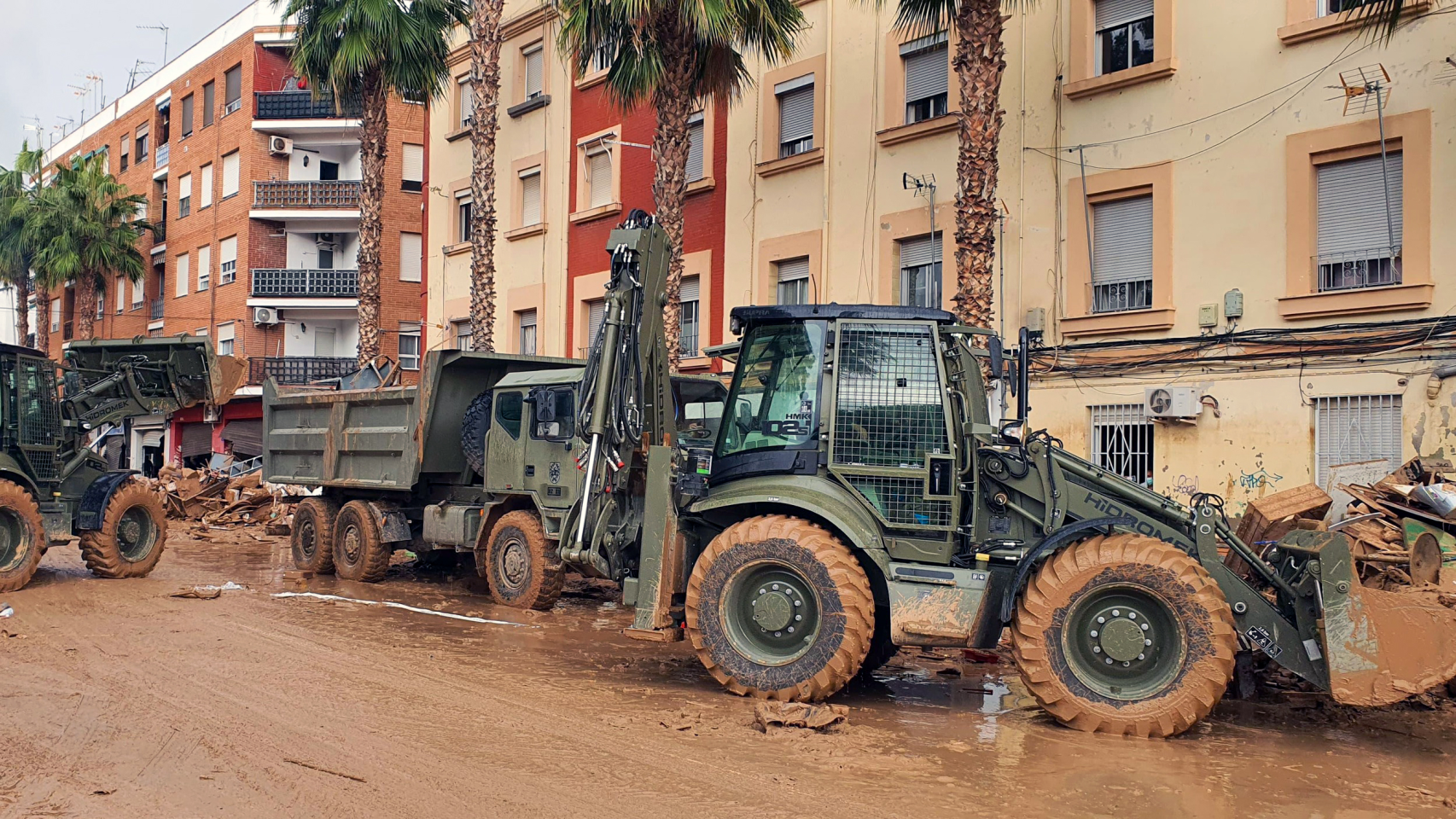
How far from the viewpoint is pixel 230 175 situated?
42.4 meters

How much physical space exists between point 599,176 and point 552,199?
1.41 metres

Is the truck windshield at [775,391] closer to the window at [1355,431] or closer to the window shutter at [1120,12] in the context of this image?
the window at [1355,431]

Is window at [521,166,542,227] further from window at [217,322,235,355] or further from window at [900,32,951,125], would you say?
window at [217,322,235,355]

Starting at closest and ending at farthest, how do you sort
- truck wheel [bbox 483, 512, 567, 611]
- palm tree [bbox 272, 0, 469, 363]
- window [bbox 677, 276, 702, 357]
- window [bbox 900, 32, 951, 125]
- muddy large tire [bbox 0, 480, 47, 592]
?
truck wheel [bbox 483, 512, 567, 611] < muddy large tire [bbox 0, 480, 47, 592] < window [bbox 900, 32, 951, 125] < window [bbox 677, 276, 702, 357] < palm tree [bbox 272, 0, 469, 363]

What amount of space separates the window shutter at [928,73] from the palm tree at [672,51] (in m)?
1.80

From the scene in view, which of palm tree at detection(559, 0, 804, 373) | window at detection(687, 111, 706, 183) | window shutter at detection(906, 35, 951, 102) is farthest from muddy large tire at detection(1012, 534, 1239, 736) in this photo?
window at detection(687, 111, 706, 183)

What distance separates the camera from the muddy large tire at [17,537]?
13.2 m

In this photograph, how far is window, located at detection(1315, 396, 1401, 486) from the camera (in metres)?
13.5

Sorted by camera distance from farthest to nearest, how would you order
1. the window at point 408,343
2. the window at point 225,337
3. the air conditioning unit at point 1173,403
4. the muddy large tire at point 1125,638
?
the window at point 225,337
the window at point 408,343
the air conditioning unit at point 1173,403
the muddy large tire at point 1125,638

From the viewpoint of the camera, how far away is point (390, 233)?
39.7m

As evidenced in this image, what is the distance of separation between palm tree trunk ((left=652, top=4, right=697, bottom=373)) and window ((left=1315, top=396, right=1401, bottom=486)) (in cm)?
820

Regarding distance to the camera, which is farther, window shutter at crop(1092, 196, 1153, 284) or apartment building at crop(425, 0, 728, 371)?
apartment building at crop(425, 0, 728, 371)

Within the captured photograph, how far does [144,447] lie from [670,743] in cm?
4528

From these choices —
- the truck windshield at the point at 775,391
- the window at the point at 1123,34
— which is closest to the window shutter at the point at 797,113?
the window at the point at 1123,34
